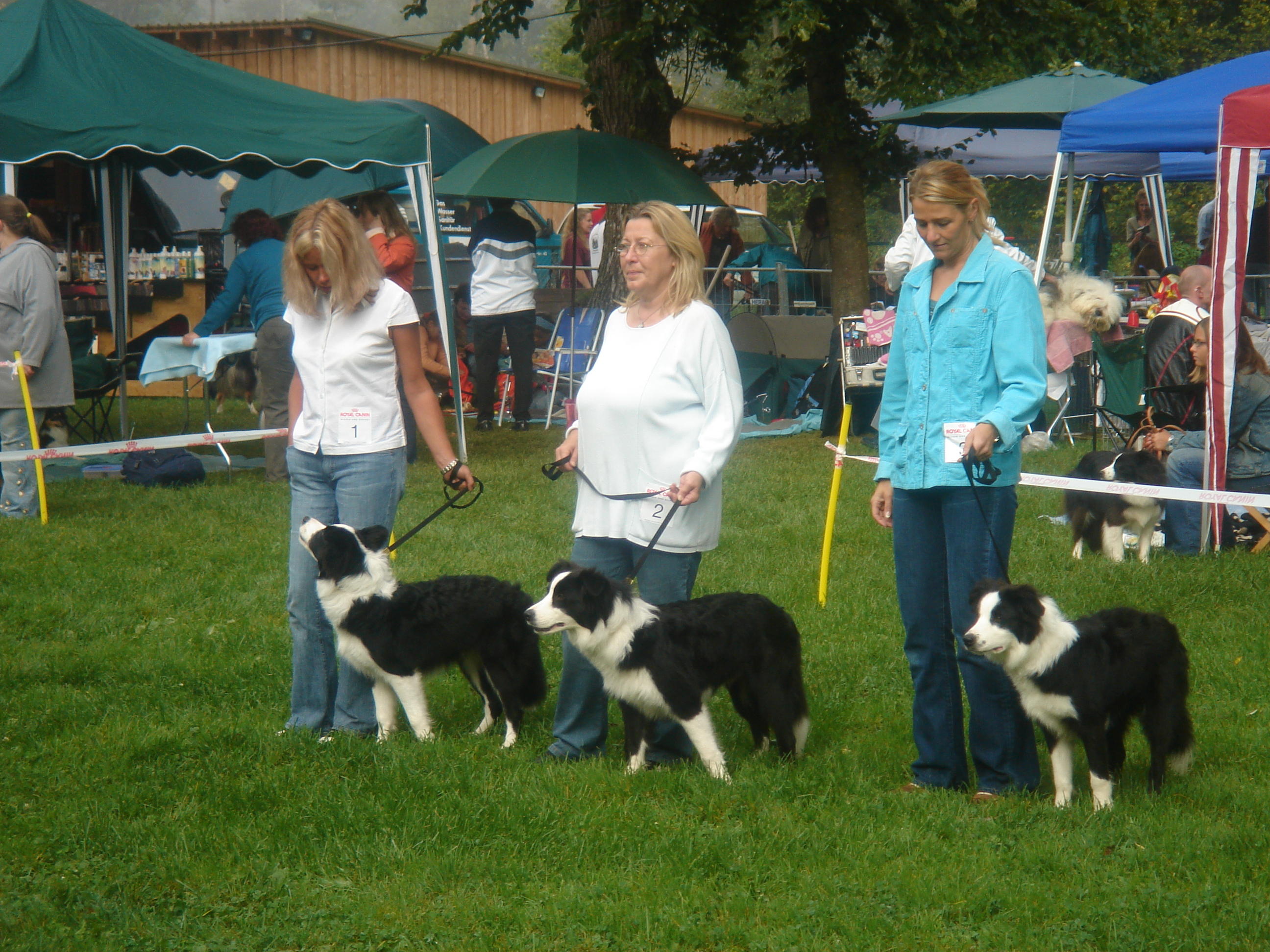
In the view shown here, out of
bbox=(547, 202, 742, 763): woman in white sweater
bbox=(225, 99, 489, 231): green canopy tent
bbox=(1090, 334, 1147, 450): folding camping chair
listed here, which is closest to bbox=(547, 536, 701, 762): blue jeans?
bbox=(547, 202, 742, 763): woman in white sweater

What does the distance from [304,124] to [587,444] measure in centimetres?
729

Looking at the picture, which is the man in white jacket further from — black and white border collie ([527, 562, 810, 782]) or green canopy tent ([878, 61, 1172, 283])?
black and white border collie ([527, 562, 810, 782])

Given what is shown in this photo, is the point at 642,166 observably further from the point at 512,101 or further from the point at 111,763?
the point at 512,101

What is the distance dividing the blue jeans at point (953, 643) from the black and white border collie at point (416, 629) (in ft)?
4.99

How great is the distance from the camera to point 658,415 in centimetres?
404

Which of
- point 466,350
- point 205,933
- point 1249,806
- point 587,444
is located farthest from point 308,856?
point 466,350

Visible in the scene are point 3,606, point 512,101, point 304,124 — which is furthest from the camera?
point 512,101

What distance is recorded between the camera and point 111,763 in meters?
4.39

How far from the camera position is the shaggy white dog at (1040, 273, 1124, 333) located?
417 inches

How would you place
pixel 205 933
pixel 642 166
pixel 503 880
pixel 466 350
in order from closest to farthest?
pixel 205 933 < pixel 503 880 < pixel 642 166 < pixel 466 350

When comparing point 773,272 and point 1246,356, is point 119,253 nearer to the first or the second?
point 773,272

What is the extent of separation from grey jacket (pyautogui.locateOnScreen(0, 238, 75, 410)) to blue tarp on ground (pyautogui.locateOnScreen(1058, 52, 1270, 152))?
7.63 meters

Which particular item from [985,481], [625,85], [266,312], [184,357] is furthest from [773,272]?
[985,481]

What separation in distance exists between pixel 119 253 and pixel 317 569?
28.3ft
